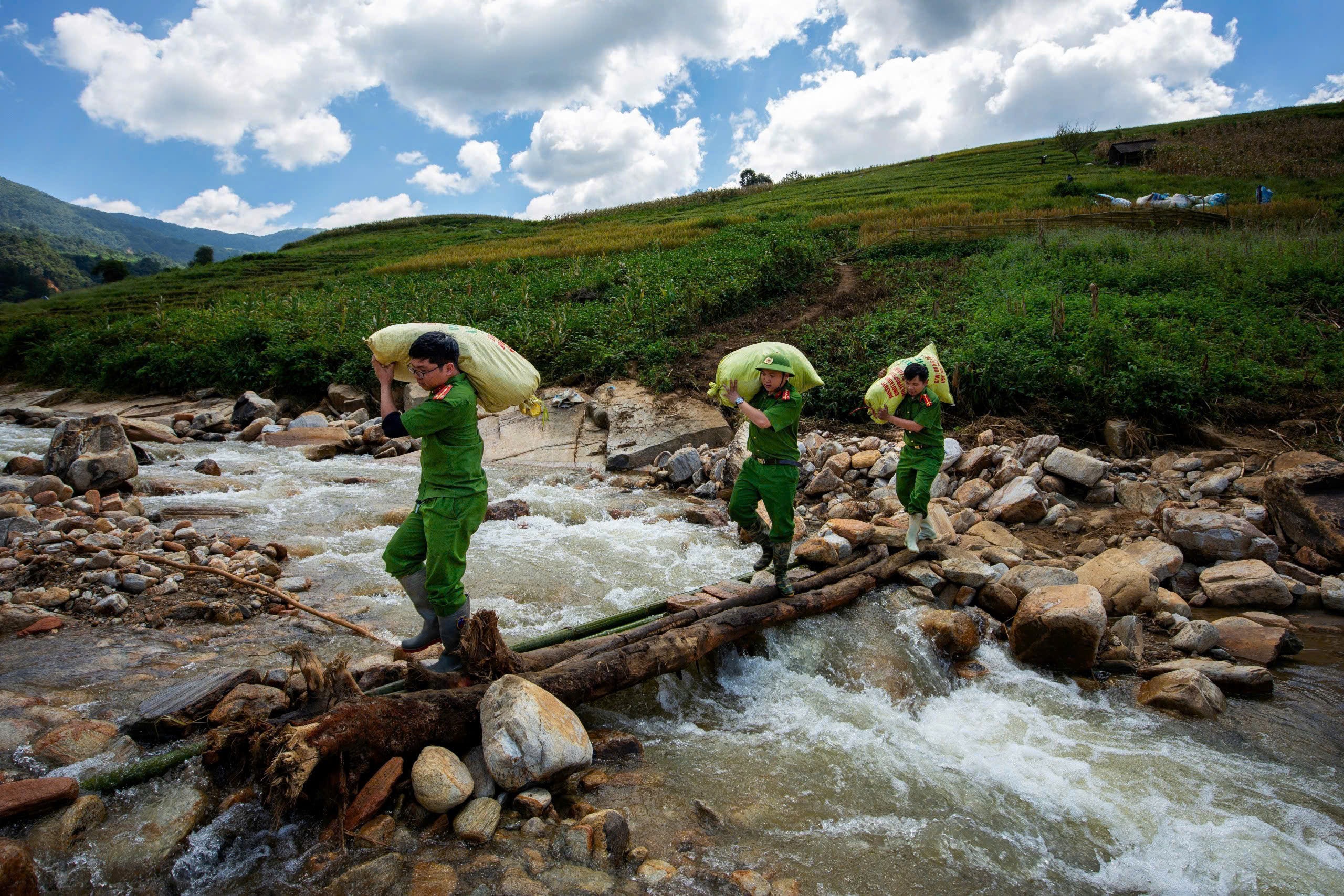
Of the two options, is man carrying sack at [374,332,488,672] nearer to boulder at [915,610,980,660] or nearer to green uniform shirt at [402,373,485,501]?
green uniform shirt at [402,373,485,501]

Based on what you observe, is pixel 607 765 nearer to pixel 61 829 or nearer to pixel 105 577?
pixel 61 829

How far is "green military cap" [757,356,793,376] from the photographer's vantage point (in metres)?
4.68

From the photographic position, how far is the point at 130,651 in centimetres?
424

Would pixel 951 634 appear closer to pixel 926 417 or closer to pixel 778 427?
pixel 926 417

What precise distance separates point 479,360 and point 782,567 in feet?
9.22

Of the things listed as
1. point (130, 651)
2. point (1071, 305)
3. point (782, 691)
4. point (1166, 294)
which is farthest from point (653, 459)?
point (1166, 294)

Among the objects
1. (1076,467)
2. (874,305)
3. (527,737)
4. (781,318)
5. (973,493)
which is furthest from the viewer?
(781,318)

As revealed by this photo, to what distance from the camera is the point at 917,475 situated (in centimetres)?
639

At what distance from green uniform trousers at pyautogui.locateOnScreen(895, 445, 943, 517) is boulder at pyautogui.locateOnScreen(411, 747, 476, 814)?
4.67 meters

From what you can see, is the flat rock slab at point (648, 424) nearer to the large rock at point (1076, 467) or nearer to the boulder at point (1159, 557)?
the large rock at point (1076, 467)

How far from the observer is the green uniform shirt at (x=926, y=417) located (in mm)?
6312

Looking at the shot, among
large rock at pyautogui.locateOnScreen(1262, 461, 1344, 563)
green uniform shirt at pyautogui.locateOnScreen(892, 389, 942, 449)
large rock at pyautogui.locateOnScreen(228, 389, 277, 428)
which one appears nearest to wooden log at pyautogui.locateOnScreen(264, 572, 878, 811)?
green uniform shirt at pyautogui.locateOnScreen(892, 389, 942, 449)

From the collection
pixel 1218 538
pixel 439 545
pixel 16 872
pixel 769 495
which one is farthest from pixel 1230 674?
pixel 16 872

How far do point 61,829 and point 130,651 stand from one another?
6.35 ft
